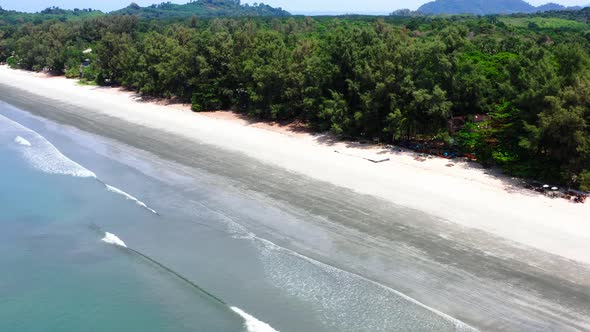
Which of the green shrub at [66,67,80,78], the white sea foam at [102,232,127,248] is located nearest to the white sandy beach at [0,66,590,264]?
the white sea foam at [102,232,127,248]

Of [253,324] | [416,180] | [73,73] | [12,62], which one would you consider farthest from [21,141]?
[12,62]

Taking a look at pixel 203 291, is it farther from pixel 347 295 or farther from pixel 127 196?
pixel 127 196

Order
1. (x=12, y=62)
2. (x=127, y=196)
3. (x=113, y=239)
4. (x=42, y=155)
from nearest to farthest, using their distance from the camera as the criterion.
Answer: (x=113, y=239)
(x=127, y=196)
(x=42, y=155)
(x=12, y=62)

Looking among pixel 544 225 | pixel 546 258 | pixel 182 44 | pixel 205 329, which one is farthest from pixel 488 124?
pixel 182 44

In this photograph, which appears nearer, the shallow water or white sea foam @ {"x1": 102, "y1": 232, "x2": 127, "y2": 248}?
the shallow water

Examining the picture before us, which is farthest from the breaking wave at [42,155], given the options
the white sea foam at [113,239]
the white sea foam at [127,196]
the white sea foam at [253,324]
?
the white sea foam at [253,324]

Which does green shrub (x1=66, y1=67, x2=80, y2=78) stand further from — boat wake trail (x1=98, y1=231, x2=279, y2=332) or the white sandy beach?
boat wake trail (x1=98, y1=231, x2=279, y2=332)

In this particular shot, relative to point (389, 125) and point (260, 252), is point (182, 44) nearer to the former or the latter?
point (389, 125)
